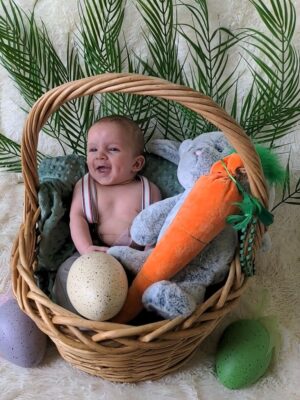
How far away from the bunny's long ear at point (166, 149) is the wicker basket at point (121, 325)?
278mm

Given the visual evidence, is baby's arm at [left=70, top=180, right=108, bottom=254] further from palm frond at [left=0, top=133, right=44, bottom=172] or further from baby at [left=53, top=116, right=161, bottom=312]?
palm frond at [left=0, top=133, right=44, bottom=172]

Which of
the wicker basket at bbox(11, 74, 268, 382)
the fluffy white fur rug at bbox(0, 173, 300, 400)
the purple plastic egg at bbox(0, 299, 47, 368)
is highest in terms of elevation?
the wicker basket at bbox(11, 74, 268, 382)

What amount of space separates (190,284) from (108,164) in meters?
0.30

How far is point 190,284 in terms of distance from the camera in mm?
974

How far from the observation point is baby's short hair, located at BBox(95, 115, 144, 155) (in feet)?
3.64

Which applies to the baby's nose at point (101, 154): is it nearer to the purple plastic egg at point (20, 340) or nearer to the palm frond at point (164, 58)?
the palm frond at point (164, 58)

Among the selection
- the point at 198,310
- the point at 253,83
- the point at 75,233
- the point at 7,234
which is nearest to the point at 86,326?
the point at 198,310

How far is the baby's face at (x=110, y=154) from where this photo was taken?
110cm

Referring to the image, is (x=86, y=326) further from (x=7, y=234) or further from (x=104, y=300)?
(x=7, y=234)

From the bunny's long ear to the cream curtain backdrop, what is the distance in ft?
0.69

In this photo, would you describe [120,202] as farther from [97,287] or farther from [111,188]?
[97,287]

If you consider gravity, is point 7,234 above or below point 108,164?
below

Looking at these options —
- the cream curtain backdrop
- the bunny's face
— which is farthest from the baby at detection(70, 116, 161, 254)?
the cream curtain backdrop

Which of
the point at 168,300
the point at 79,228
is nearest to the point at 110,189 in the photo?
the point at 79,228
